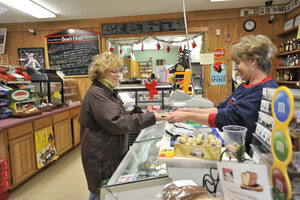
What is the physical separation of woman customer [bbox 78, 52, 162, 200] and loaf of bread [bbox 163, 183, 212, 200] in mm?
788

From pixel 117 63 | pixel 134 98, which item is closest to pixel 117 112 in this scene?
pixel 117 63

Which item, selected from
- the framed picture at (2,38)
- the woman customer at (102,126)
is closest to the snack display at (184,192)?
the woman customer at (102,126)

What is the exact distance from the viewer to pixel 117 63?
1.87 meters

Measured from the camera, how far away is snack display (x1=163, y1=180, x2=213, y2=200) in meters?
0.74

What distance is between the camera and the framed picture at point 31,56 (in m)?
5.22

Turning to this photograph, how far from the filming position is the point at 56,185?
2.98 meters

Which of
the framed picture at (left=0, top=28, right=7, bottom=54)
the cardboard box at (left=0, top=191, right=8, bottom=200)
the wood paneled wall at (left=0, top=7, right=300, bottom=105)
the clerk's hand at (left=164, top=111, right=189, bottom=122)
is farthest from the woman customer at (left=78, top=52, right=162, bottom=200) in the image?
the framed picture at (left=0, top=28, right=7, bottom=54)

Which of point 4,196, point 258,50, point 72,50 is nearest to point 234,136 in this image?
point 258,50

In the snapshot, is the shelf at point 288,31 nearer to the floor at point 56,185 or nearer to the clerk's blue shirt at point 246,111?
the clerk's blue shirt at point 246,111

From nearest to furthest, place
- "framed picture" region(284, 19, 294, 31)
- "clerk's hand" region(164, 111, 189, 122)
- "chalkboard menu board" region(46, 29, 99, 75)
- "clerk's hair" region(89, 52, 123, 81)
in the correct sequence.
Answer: "clerk's hand" region(164, 111, 189, 122)
"clerk's hair" region(89, 52, 123, 81)
"framed picture" region(284, 19, 294, 31)
"chalkboard menu board" region(46, 29, 99, 75)

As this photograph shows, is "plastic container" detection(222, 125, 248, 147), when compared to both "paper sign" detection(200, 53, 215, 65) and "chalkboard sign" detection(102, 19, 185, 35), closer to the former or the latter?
"paper sign" detection(200, 53, 215, 65)

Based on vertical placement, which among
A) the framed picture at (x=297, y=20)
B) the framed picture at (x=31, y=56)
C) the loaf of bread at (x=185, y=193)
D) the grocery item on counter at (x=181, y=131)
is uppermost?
the framed picture at (x=297, y=20)

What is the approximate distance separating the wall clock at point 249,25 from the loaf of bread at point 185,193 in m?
4.81

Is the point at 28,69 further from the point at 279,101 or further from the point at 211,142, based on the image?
the point at 279,101
